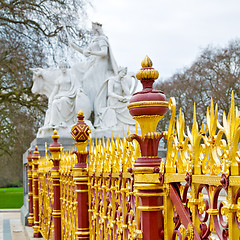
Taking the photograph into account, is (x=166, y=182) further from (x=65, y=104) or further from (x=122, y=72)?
(x=122, y=72)

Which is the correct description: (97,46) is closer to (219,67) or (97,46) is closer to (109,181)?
(109,181)

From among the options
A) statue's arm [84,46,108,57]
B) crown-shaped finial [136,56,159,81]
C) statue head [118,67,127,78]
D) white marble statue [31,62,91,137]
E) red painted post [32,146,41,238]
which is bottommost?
red painted post [32,146,41,238]

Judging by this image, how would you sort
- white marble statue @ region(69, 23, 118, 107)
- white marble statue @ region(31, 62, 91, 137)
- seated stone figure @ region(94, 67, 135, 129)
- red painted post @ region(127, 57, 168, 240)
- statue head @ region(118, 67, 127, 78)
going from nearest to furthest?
red painted post @ region(127, 57, 168, 240), white marble statue @ region(31, 62, 91, 137), seated stone figure @ region(94, 67, 135, 129), statue head @ region(118, 67, 127, 78), white marble statue @ region(69, 23, 118, 107)

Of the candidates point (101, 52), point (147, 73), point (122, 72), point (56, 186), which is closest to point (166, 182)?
point (147, 73)

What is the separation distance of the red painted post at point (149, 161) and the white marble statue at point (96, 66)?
38.1 feet

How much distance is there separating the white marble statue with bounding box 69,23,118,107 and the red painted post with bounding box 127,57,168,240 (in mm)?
11618

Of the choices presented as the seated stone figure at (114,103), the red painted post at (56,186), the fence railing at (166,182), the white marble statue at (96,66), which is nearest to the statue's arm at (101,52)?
the white marble statue at (96,66)

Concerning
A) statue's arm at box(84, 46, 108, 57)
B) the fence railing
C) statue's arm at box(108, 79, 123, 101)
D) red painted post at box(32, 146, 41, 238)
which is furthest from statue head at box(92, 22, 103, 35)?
the fence railing

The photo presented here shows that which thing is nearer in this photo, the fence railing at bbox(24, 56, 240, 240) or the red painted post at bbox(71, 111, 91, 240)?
the fence railing at bbox(24, 56, 240, 240)

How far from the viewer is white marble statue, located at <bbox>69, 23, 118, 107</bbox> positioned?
14148mm

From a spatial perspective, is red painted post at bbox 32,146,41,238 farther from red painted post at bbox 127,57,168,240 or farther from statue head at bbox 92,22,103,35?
red painted post at bbox 127,57,168,240

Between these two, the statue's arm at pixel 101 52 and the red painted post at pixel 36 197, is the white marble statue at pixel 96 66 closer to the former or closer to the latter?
the statue's arm at pixel 101 52

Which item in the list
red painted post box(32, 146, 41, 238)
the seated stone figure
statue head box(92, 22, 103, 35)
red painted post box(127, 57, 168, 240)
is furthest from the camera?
statue head box(92, 22, 103, 35)

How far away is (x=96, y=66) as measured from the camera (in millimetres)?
14266
